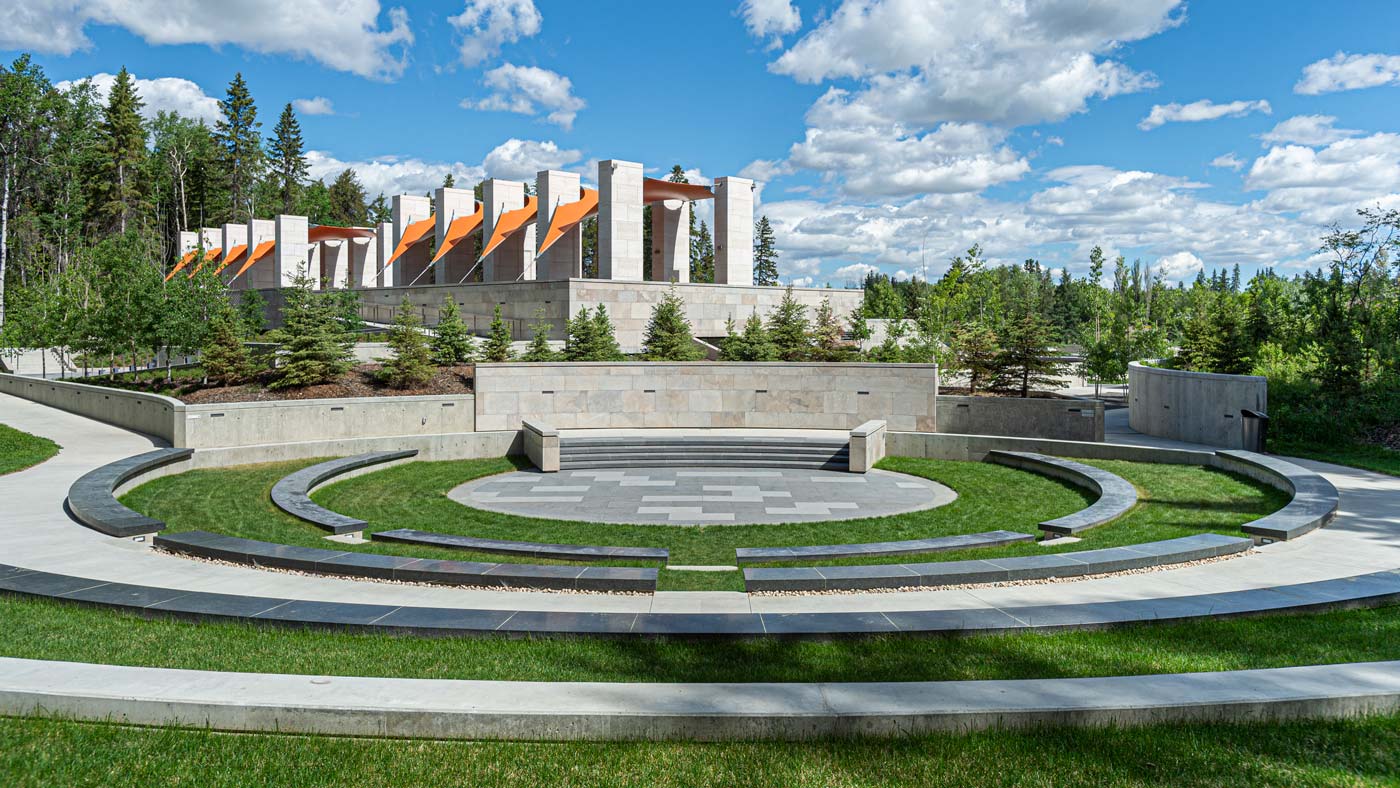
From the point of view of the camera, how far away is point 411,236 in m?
49.0

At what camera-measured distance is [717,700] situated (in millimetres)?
5031

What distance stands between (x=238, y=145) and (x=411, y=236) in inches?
1843

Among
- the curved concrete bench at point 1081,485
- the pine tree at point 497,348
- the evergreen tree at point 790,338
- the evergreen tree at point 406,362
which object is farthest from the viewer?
the evergreen tree at point 790,338

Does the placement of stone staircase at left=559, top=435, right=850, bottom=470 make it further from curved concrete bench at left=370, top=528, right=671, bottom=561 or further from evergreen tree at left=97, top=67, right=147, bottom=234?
evergreen tree at left=97, top=67, right=147, bottom=234

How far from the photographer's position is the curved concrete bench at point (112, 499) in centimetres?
1130

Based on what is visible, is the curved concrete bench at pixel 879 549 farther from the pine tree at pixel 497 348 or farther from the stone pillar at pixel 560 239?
the stone pillar at pixel 560 239

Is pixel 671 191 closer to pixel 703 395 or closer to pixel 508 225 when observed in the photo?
pixel 508 225

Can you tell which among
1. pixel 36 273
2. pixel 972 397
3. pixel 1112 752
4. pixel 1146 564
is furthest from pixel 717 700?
pixel 36 273

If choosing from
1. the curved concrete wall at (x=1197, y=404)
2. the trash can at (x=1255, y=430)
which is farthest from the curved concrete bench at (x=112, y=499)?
the curved concrete wall at (x=1197, y=404)

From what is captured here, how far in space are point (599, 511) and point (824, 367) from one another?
34.8 ft

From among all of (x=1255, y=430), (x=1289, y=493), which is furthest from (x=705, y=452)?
(x=1255, y=430)

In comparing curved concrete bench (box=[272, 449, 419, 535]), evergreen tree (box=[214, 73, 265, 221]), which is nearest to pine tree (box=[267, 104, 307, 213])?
evergreen tree (box=[214, 73, 265, 221])

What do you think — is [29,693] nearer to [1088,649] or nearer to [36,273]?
[1088,649]

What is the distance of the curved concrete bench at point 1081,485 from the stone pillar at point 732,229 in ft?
70.8
